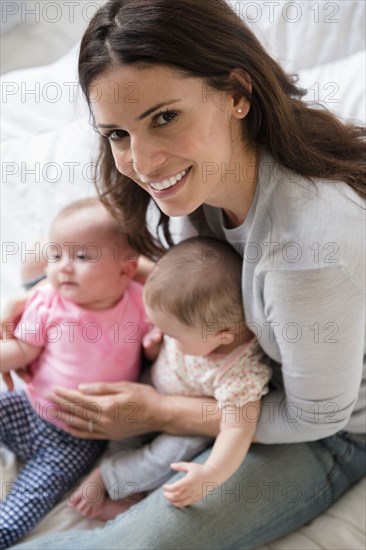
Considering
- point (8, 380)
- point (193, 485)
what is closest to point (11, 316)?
point (8, 380)

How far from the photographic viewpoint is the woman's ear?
0.98m

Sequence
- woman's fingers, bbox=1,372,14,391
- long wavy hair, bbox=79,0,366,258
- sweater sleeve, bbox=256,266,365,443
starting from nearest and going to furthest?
long wavy hair, bbox=79,0,366,258 < sweater sleeve, bbox=256,266,365,443 < woman's fingers, bbox=1,372,14,391

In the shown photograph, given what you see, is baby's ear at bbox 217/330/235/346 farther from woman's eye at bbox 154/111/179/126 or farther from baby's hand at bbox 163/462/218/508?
woman's eye at bbox 154/111/179/126

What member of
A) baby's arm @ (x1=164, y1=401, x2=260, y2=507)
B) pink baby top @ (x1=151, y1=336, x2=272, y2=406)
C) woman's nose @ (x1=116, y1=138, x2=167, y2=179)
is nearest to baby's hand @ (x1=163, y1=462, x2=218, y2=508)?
baby's arm @ (x1=164, y1=401, x2=260, y2=507)

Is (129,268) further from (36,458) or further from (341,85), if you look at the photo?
(341,85)

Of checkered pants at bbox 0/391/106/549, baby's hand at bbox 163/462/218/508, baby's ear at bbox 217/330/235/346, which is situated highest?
baby's ear at bbox 217/330/235/346

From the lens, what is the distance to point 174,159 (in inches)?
38.4

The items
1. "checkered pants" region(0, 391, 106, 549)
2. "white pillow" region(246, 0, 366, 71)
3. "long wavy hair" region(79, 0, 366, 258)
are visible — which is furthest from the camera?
"white pillow" region(246, 0, 366, 71)

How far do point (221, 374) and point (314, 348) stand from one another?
201 mm

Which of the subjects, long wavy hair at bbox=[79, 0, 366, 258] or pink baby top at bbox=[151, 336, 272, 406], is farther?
pink baby top at bbox=[151, 336, 272, 406]

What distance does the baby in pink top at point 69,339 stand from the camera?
4.27 feet

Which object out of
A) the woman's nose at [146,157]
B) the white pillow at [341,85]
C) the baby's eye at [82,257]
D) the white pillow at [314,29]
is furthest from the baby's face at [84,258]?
the white pillow at [314,29]

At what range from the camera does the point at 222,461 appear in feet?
3.81

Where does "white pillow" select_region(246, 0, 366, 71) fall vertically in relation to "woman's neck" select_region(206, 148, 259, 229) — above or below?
above
